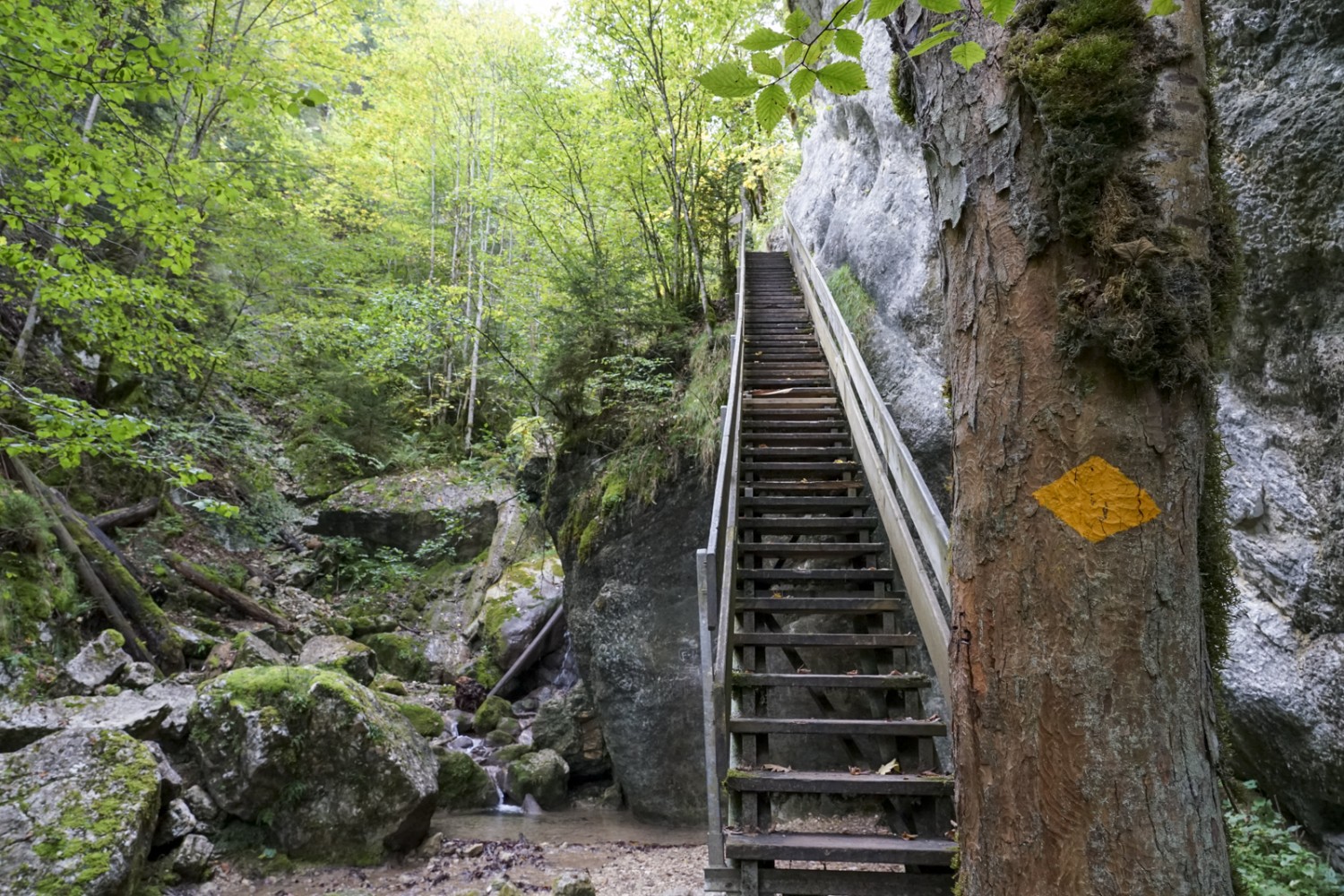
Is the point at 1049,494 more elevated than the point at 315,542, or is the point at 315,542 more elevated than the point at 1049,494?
the point at 1049,494

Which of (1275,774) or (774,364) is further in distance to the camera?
(774,364)

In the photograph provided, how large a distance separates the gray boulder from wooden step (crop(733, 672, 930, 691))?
213 inches

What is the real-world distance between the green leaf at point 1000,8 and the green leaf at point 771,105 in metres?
0.40

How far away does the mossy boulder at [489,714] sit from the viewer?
9898 millimetres

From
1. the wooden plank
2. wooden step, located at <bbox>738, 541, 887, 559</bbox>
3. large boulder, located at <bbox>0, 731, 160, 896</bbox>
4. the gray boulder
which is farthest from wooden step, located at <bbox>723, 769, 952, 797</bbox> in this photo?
the gray boulder

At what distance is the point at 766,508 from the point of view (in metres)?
6.04

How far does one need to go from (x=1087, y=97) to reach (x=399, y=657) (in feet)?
39.8

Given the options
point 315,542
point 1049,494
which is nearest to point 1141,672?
point 1049,494

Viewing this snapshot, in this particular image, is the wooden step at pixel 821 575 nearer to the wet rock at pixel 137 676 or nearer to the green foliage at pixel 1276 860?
the green foliage at pixel 1276 860

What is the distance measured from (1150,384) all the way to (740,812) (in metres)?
2.95

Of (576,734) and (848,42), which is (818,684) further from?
(576,734)

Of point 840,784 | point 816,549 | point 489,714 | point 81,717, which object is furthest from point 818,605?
point 489,714

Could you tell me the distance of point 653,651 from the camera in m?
7.80

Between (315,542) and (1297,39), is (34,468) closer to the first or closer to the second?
(315,542)
